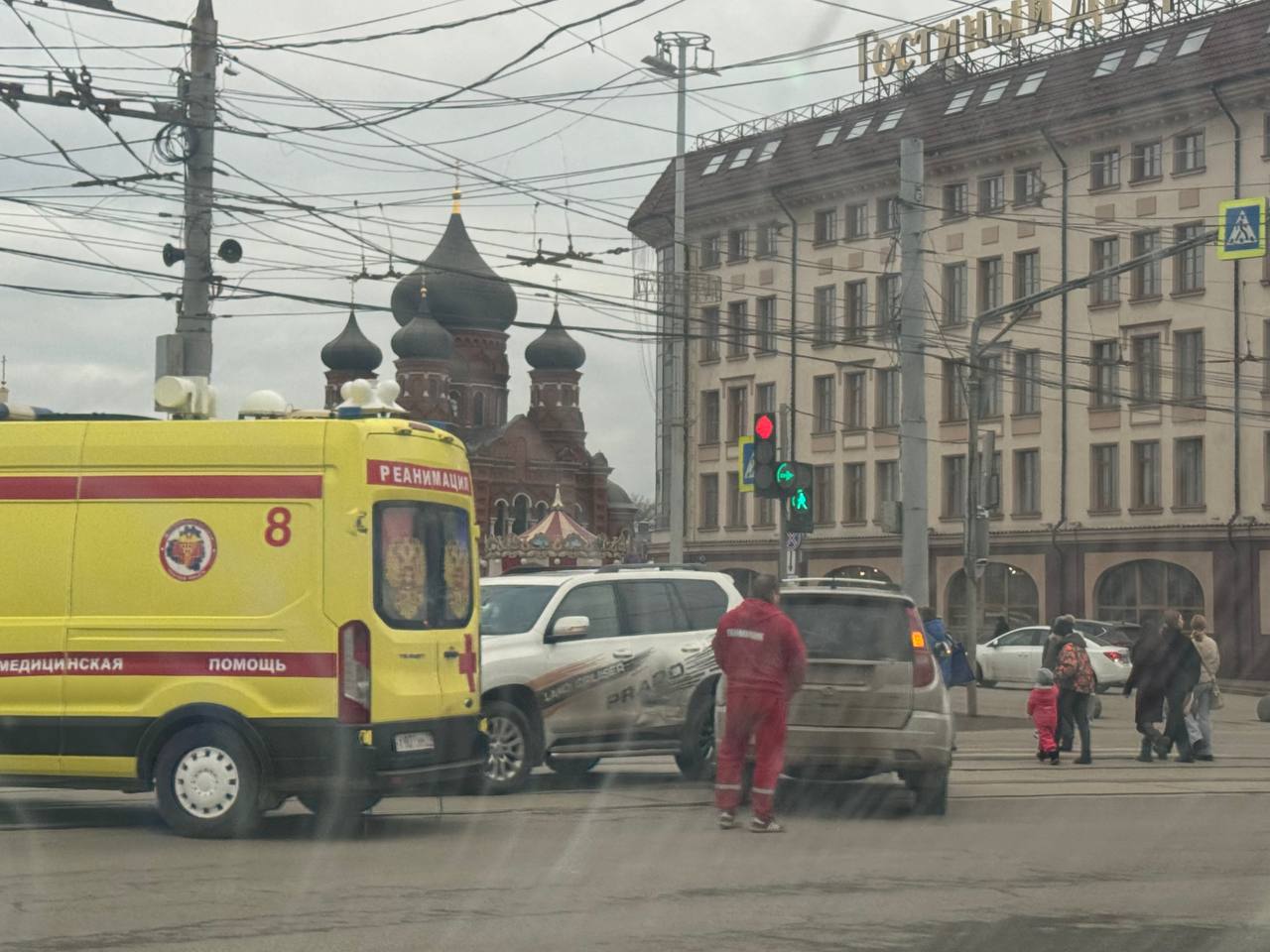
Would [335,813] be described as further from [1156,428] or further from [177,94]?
[1156,428]

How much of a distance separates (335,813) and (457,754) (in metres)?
0.95

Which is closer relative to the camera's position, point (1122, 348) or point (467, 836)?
point (467, 836)

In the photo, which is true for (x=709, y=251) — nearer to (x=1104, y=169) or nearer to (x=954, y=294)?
(x=954, y=294)

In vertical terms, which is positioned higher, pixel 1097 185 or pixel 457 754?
pixel 1097 185

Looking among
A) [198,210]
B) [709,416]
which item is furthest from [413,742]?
[709,416]

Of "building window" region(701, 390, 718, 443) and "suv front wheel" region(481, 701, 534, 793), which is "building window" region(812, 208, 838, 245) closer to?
"building window" region(701, 390, 718, 443)

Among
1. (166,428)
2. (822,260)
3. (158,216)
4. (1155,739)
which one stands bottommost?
(1155,739)

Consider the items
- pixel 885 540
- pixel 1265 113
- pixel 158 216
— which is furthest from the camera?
pixel 885 540

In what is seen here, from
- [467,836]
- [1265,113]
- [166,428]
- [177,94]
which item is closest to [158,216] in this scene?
[177,94]

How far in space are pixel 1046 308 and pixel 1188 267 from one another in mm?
4869

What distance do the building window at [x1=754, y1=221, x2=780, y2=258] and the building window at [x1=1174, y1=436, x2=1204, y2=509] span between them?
1632cm

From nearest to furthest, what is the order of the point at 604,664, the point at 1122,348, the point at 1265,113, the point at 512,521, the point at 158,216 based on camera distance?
the point at 604,664, the point at 158,216, the point at 1265,113, the point at 1122,348, the point at 512,521

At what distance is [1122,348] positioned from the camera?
53.6 meters

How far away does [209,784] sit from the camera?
1157 cm
